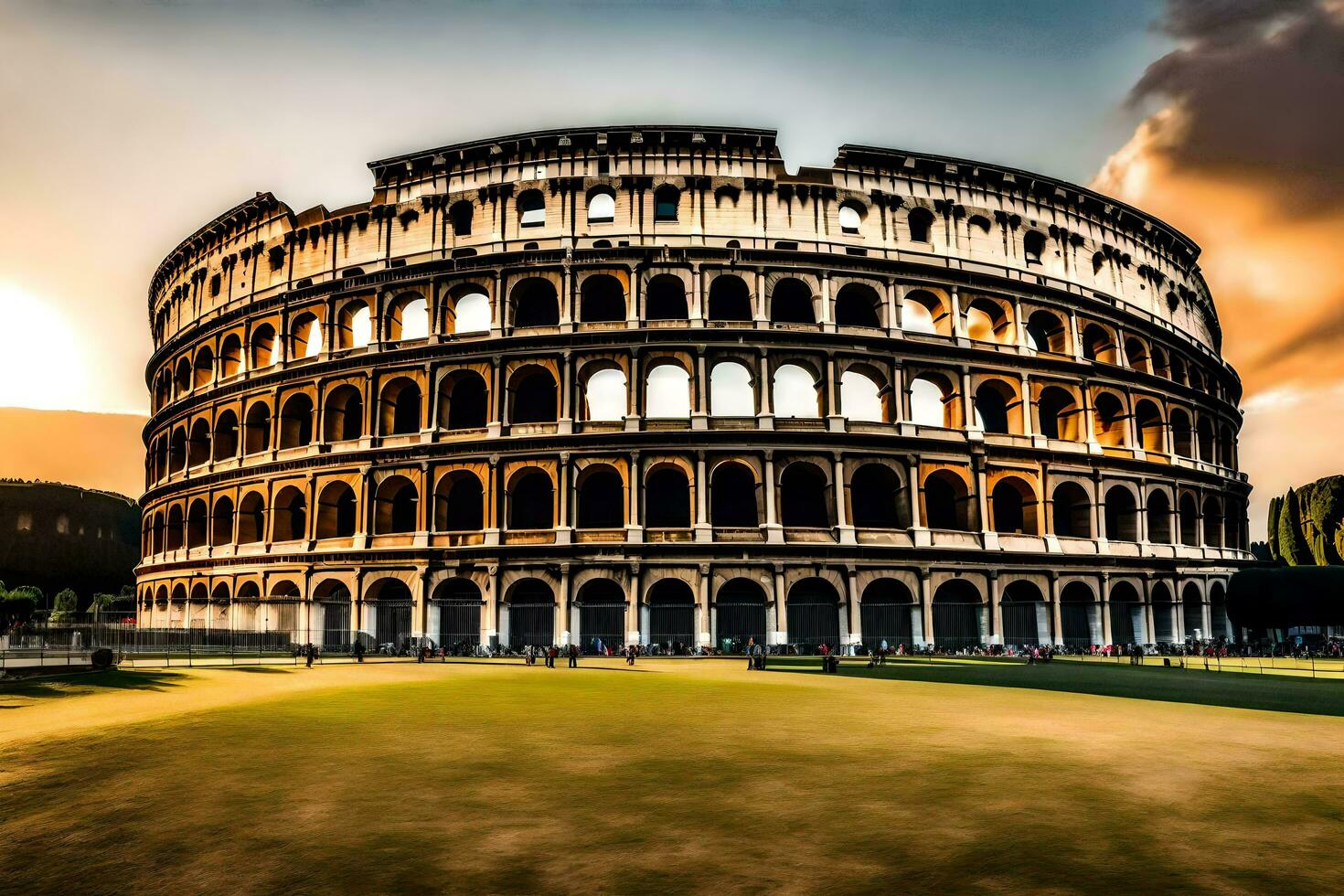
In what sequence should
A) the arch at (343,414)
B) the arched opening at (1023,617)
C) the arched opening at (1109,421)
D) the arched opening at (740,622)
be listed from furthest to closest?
1. the arched opening at (1109,421)
2. the arch at (343,414)
3. the arched opening at (1023,617)
4. the arched opening at (740,622)

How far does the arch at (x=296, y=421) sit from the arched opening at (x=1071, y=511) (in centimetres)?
2781

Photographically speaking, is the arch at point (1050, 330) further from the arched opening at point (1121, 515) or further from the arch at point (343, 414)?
the arch at point (343, 414)

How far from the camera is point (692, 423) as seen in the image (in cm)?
2994

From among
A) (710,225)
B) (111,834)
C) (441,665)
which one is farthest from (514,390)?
(111,834)

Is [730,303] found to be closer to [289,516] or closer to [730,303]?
[730,303]

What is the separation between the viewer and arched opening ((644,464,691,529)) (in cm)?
3156

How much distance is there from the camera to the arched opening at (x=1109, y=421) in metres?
34.6

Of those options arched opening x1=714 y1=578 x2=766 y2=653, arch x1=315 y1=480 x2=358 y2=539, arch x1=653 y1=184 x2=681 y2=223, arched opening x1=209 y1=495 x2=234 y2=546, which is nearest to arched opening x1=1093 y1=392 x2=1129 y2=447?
arched opening x1=714 y1=578 x2=766 y2=653

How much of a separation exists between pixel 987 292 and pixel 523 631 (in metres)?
20.5

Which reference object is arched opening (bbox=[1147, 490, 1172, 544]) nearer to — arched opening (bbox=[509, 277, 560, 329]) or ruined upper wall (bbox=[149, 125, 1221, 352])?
ruined upper wall (bbox=[149, 125, 1221, 352])

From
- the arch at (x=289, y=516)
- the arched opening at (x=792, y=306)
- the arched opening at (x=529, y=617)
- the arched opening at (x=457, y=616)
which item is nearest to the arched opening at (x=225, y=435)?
the arch at (x=289, y=516)

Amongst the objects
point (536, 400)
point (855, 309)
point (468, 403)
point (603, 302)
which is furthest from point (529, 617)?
point (855, 309)

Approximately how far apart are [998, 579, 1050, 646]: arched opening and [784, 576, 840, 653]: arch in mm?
6116

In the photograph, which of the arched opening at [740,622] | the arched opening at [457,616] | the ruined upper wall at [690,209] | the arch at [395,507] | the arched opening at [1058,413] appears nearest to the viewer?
the arched opening at [740,622]
